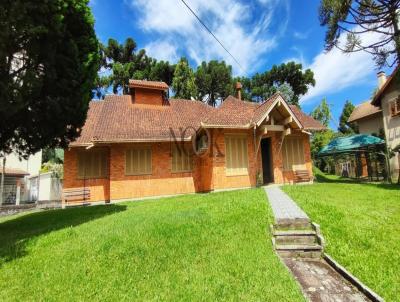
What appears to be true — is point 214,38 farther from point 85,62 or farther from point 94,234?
point 94,234

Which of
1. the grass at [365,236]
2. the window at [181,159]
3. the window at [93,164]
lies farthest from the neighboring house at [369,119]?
the window at [93,164]

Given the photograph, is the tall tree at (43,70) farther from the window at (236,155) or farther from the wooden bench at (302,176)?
the wooden bench at (302,176)

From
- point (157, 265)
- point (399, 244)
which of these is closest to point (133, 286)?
point (157, 265)

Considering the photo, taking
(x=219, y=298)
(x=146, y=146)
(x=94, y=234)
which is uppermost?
(x=146, y=146)

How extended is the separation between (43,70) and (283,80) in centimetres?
3564

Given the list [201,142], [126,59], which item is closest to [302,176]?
[201,142]

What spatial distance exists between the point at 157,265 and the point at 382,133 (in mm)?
26375

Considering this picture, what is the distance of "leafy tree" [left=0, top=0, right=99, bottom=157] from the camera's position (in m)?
6.52

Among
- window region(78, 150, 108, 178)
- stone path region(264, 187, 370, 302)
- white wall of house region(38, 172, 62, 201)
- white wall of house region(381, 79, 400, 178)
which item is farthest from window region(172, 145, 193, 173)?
white wall of house region(381, 79, 400, 178)

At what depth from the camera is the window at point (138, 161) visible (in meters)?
13.9

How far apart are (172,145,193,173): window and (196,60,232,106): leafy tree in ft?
68.5

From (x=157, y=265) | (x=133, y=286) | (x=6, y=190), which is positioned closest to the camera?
(x=133, y=286)

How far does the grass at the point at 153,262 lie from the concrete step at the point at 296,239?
30 centimetres

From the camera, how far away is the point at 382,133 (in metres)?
24.0
